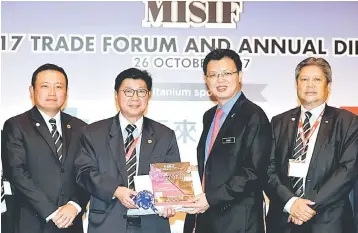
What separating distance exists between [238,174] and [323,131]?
682 millimetres

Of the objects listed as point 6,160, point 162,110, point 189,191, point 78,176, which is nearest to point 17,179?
point 6,160

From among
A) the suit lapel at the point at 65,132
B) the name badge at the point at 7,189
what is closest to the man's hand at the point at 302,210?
the suit lapel at the point at 65,132

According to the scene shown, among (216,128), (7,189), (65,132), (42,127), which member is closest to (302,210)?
(216,128)

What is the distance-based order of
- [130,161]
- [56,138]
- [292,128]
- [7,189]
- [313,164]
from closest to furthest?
[313,164] < [130,161] < [292,128] < [56,138] < [7,189]

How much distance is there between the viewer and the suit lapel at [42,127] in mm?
3887

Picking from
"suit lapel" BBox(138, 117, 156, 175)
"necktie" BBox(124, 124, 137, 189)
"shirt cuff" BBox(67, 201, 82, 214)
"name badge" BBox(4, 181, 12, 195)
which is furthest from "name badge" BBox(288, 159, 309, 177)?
"name badge" BBox(4, 181, 12, 195)

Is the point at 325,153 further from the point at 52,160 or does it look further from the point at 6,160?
the point at 6,160

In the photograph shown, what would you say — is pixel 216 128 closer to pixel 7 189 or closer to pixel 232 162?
pixel 232 162

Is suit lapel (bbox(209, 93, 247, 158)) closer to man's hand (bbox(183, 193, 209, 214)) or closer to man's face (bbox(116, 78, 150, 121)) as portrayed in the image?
man's hand (bbox(183, 193, 209, 214))

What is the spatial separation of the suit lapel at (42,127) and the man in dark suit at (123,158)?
24cm

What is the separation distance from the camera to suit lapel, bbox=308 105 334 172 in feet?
12.0

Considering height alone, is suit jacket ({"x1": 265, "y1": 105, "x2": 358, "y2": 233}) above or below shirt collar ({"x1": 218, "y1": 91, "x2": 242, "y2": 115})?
below

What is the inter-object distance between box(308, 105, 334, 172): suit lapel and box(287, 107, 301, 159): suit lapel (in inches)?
6.7

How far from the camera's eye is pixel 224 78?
3.80 metres
